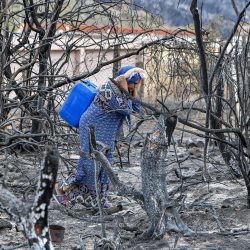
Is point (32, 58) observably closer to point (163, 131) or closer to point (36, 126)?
point (36, 126)

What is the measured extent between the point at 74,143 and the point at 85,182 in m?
0.81

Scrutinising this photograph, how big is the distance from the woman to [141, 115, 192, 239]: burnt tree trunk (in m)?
1.28

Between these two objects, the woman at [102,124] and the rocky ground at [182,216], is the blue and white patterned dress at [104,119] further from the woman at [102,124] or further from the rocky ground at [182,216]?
the rocky ground at [182,216]

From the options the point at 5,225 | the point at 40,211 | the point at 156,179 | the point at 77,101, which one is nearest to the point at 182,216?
the point at 156,179

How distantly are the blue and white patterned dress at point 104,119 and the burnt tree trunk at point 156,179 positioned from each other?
143 centimetres

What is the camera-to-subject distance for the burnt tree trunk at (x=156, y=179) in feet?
17.4

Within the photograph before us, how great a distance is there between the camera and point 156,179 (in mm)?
5336

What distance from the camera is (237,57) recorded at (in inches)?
241

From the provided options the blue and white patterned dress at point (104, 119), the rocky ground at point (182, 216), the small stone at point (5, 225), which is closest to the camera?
the rocky ground at point (182, 216)

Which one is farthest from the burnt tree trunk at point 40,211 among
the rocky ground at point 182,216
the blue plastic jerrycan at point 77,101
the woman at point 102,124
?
the blue plastic jerrycan at point 77,101

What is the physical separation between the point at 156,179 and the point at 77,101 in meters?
2.07

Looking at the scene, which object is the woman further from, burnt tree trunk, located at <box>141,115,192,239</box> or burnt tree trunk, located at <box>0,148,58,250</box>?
burnt tree trunk, located at <box>0,148,58,250</box>

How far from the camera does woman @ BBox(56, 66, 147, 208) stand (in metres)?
6.86

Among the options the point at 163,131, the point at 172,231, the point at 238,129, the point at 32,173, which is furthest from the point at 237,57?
the point at 32,173
